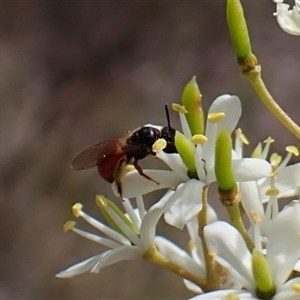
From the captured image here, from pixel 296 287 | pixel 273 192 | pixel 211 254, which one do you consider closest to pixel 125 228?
pixel 211 254

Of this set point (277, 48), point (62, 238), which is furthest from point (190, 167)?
point (277, 48)

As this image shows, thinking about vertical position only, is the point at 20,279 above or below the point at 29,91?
below

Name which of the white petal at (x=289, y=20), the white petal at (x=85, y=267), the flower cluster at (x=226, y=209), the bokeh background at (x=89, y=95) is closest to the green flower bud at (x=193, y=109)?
the flower cluster at (x=226, y=209)

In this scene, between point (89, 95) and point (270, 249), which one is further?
point (89, 95)

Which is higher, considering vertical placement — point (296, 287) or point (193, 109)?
point (193, 109)

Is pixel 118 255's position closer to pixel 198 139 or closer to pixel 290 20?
pixel 198 139

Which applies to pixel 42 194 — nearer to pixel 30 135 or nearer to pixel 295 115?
pixel 30 135
